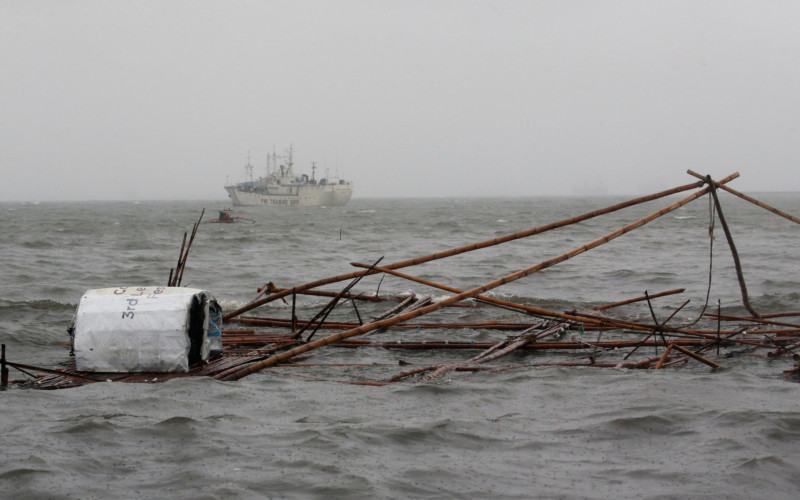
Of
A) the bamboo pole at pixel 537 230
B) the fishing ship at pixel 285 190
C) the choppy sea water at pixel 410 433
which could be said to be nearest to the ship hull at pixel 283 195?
the fishing ship at pixel 285 190

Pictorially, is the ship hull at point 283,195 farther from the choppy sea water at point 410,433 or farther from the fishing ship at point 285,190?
the choppy sea water at point 410,433

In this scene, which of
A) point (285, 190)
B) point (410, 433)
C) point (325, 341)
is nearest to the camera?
point (410, 433)

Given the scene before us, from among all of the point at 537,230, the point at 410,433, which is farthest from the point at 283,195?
the point at 410,433

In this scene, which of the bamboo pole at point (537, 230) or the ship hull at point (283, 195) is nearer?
the bamboo pole at point (537, 230)

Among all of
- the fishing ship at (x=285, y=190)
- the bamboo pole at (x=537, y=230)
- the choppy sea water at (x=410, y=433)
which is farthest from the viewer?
the fishing ship at (x=285, y=190)

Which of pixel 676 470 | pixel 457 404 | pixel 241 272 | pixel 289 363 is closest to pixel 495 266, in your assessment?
pixel 241 272

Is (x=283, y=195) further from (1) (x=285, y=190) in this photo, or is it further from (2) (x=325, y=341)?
(2) (x=325, y=341)

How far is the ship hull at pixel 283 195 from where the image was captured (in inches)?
4781

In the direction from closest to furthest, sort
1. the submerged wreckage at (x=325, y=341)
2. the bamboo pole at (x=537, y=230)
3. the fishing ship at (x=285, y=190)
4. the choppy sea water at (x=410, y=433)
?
the choppy sea water at (x=410, y=433) < the submerged wreckage at (x=325, y=341) < the bamboo pole at (x=537, y=230) < the fishing ship at (x=285, y=190)

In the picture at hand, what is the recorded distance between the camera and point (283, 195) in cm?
12194

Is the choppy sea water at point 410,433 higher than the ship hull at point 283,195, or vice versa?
the ship hull at point 283,195

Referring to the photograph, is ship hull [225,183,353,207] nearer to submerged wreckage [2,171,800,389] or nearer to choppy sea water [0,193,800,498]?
choppy sea water [0,193,800,498]

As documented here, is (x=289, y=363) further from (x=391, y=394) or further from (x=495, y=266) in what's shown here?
(x=495, y=266)

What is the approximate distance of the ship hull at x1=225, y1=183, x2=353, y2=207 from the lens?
121438 millimetres
